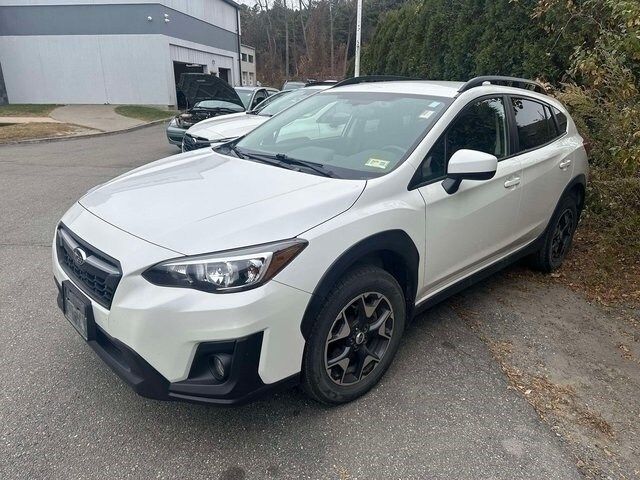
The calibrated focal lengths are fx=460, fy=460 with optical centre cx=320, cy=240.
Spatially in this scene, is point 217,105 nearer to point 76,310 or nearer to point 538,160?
point 538,160

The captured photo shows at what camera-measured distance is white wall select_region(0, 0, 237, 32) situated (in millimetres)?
22906

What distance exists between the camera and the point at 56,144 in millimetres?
12445

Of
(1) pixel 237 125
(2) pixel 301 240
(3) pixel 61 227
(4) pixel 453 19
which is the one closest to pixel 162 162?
(3) pixel 61 227

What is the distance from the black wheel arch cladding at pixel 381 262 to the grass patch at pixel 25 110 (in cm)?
2170

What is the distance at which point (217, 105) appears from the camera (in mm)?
10070

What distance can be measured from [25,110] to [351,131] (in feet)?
76.5

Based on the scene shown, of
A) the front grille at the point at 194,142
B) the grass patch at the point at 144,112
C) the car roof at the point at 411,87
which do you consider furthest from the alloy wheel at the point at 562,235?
the grass patch at the point at 144,112

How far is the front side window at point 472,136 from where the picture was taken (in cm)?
275

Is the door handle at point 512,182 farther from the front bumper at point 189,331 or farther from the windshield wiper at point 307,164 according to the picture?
the front bumper at point 189,331

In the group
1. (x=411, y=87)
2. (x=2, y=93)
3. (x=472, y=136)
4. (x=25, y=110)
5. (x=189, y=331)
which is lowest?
(x=25, y=110)

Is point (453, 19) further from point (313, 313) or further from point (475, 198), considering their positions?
point (313, 313)

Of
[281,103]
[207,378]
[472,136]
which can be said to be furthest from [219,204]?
[281,103]

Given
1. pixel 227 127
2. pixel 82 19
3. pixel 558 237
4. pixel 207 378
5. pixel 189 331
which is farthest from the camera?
pixel 82 19

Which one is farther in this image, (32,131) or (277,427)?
(32,131)
